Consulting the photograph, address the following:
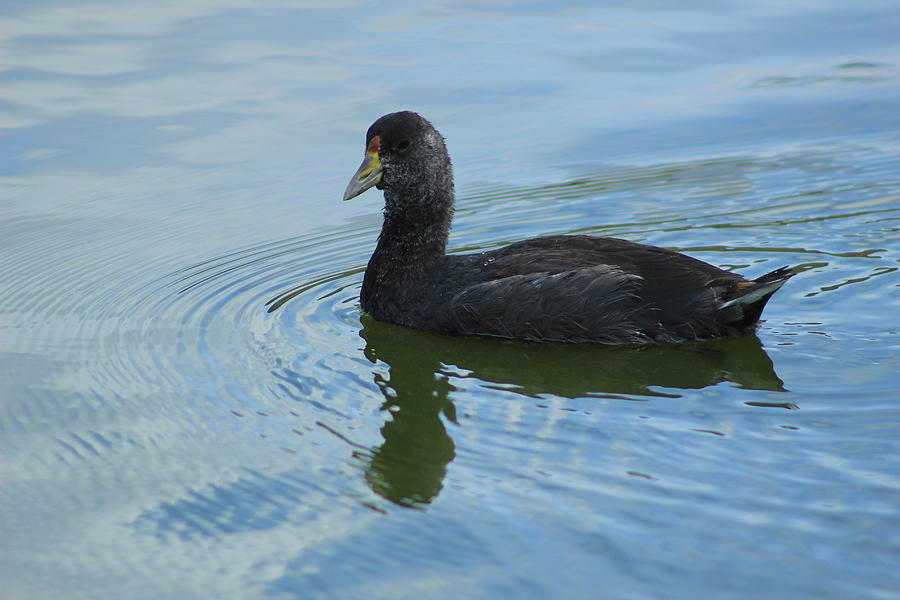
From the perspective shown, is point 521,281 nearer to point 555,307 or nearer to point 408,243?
point 555,307

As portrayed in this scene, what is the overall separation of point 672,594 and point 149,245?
18.7 ft

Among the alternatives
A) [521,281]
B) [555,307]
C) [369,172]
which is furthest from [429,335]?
[369,172]

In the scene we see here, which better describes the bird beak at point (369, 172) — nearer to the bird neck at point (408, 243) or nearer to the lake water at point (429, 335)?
the bird neck at point (408, 243)

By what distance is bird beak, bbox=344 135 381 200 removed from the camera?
735 centimetres

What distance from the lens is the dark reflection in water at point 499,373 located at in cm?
528

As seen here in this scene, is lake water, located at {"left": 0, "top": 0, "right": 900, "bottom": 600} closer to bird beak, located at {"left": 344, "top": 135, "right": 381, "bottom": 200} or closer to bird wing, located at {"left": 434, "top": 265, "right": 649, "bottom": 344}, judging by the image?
bird wing, located at {"left": 434, "top": 265, "right": 649, "bottom": 344}

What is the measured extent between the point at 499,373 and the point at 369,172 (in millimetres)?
1887

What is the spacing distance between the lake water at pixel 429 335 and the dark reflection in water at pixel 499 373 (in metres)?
0.03

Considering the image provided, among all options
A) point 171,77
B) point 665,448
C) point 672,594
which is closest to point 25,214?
point 171,77

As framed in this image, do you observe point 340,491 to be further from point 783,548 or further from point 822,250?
point 822,250

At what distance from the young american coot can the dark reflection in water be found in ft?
0.39

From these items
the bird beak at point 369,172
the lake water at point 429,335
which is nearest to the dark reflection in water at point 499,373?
the lake water at point 429,335

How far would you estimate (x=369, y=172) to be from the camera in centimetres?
737

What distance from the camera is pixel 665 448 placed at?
16.5 ft
